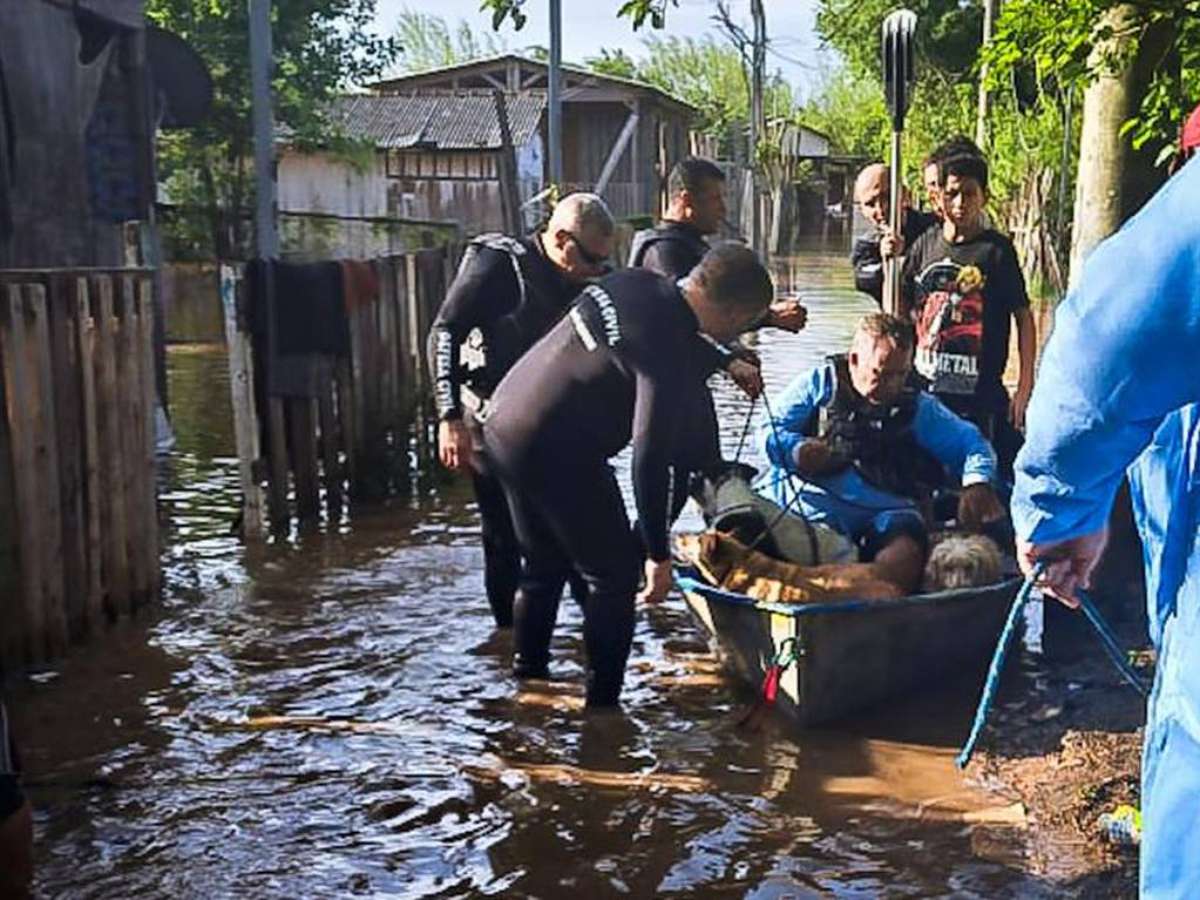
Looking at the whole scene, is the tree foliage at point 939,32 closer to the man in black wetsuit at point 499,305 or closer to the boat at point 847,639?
the man in black wetsuit at point 499,305

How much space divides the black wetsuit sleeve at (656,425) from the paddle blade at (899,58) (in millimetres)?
3975

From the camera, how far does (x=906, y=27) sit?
9094mm

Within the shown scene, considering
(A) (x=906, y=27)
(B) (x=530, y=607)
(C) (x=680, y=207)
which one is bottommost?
(B) (x=530, y=607)

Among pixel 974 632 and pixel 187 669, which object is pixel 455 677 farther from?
pixel 974 632

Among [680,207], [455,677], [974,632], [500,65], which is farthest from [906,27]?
[500,65]

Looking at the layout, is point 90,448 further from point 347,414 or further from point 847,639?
point 847,639

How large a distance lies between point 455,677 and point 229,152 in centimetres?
1999

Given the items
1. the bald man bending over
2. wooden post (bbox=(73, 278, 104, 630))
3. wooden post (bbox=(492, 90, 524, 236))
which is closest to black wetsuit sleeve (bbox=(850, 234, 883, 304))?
the bald man bending over

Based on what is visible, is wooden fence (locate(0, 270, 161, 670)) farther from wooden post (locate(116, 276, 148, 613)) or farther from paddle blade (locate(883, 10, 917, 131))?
paddle blade (locate(883, 10, 917, 131))

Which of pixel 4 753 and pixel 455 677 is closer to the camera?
pixel 4 753

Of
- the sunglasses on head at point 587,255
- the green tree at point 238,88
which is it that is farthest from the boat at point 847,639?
the green tree at point 238,88

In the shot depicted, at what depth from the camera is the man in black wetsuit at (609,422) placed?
17.9ft

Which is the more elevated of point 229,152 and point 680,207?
point 229,152

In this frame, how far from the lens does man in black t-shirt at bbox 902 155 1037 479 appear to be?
708cm
